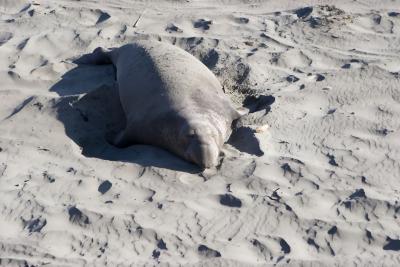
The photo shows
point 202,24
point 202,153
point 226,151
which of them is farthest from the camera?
point 202,24

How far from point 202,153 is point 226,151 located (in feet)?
1.03

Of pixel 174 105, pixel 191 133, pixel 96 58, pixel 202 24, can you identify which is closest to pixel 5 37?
pixel 96 58

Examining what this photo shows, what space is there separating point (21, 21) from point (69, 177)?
3502mm

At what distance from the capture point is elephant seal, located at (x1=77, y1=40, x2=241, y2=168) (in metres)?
4.82

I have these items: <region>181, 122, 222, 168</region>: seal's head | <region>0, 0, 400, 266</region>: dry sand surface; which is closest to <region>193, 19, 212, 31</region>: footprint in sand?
<region>0, 0, 400, 266</region>: dry sand surface

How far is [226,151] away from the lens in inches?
194

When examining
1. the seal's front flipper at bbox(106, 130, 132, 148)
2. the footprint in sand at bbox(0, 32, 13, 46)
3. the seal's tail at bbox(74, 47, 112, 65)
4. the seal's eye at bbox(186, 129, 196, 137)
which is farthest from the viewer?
the footprint in sand at bbox(0, 32, 13, 46)

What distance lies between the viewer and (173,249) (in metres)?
3.84

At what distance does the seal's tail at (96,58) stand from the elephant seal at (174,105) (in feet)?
1.37

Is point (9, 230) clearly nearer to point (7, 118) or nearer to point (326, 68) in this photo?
point (7, 118)

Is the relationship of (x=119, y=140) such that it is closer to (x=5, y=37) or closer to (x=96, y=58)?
(x=96, y=58)

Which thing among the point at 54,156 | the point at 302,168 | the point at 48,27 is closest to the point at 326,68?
the point at 302,168

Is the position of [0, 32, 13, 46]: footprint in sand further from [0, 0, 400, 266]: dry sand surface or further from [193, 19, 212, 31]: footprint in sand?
[193, 19, 212, 31]: footprint in sand

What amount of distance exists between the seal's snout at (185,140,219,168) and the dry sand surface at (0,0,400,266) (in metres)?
0.07
